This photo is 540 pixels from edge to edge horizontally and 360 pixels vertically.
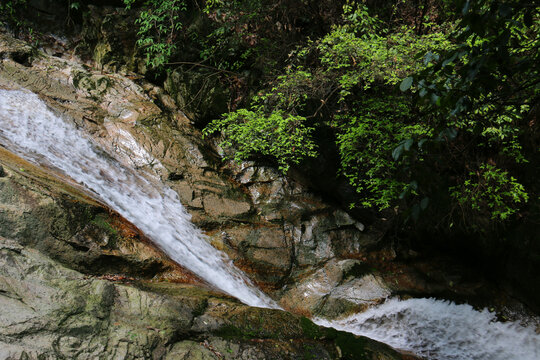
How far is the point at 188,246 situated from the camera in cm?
481

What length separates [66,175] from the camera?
4660 mm

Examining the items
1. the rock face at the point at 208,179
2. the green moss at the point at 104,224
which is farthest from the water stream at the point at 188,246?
the green moss at the point at 104,224

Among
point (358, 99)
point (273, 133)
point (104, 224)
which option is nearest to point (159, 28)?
point (273, 133)

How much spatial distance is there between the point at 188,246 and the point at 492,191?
177 inches

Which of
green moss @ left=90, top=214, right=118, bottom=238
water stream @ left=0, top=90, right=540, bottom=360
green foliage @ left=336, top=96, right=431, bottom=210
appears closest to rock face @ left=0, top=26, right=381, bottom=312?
water stream @ left=0, top=90, right=540, bottom=360

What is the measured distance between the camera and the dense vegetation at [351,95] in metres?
4.76

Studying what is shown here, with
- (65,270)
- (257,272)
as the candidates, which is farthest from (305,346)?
(257,272)

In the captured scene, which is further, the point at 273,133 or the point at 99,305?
the point at 273,133

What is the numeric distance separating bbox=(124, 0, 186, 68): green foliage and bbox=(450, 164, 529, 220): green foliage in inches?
240

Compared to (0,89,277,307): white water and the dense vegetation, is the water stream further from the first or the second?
the dense vegetation

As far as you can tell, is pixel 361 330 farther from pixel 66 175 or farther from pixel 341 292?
pixel 66 175

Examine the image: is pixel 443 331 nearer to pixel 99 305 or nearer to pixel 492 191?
pixel 492 191

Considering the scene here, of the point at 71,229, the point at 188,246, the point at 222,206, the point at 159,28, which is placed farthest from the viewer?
the point at 159,28

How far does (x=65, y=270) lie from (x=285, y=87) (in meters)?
4.10
